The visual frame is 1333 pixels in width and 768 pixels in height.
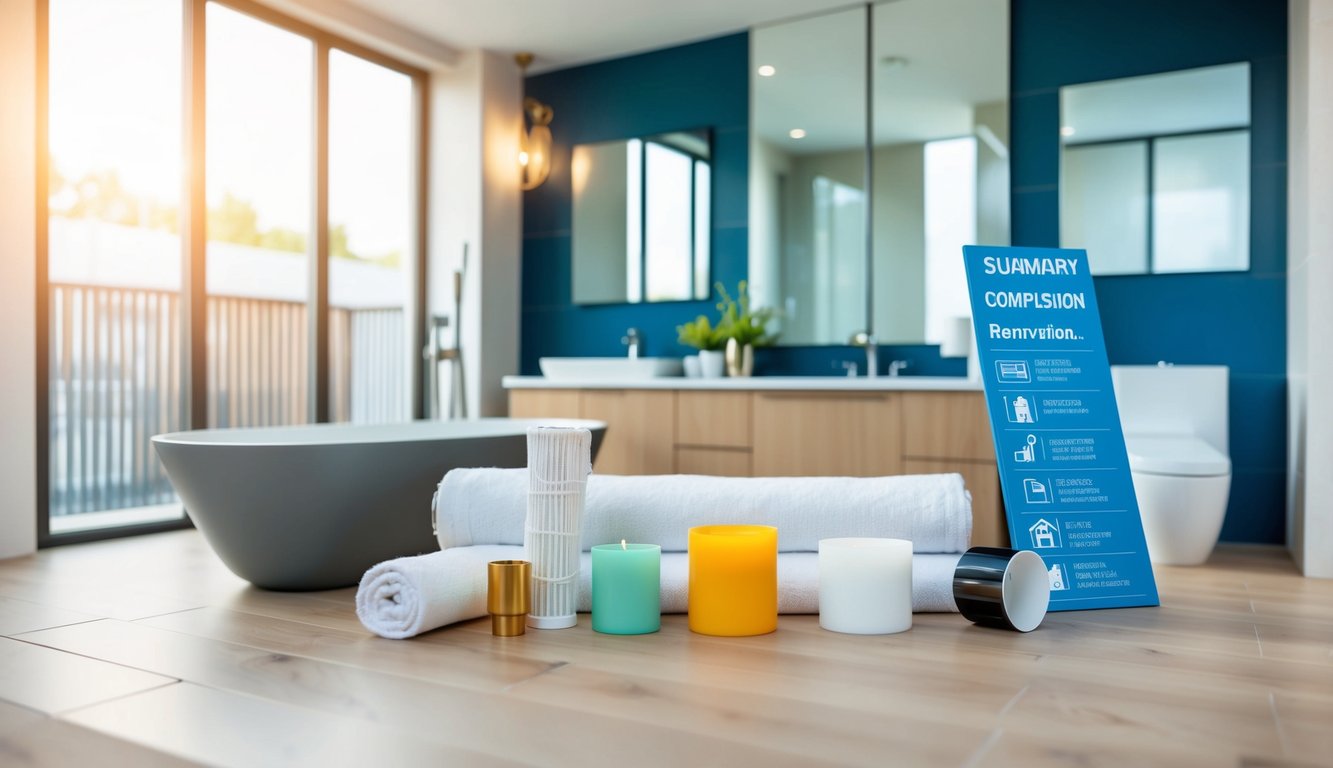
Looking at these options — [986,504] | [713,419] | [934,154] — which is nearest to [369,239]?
[713,419]

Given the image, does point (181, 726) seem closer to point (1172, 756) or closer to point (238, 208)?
point (1172, 756)

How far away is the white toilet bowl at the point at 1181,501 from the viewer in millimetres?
3248

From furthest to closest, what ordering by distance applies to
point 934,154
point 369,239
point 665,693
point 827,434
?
point 369,239
point 934,154
point 827,434
point 665,693

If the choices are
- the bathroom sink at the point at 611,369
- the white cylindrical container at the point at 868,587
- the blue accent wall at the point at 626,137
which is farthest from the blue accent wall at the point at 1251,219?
the white cylindrical container at the point at 868,587

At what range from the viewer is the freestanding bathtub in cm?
257

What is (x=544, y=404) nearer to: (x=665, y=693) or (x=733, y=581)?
(x=733, y=581)

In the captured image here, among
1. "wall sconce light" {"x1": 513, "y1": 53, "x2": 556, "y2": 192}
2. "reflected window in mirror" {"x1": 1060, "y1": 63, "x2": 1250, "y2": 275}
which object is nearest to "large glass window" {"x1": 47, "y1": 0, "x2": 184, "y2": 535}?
"wall sconce light" {"x1": 513, "y1": 53, "x2": 556, "y2": 192}

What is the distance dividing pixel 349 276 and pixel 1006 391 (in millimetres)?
3608

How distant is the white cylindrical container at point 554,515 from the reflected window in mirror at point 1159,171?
9.40 ft

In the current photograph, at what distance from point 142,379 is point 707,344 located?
2.50 m

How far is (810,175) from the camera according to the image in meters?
4.66

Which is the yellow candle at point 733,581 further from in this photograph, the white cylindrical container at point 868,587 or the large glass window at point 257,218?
the large glass window at point 257,218

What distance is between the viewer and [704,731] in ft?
4.82

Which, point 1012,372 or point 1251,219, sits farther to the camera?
point 1251,219
